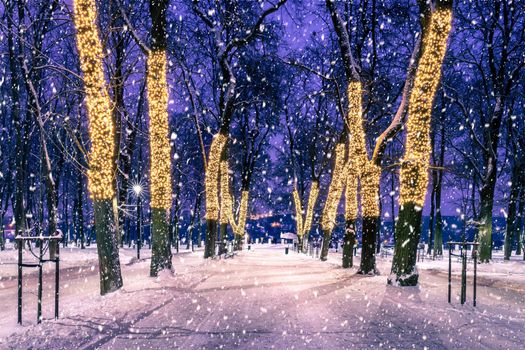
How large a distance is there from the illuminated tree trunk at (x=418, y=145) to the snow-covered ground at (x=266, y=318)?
1134mm

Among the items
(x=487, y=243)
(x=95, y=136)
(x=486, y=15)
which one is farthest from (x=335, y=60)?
(x=95, y=136)

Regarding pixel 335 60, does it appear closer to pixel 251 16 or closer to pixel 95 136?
pixel 251 16

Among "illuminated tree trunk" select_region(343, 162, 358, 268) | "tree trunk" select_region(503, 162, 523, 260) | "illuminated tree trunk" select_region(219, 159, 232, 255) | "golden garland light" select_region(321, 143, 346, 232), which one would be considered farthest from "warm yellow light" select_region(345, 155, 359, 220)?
"tree trunk" select_region(503, 162, 523, 260)

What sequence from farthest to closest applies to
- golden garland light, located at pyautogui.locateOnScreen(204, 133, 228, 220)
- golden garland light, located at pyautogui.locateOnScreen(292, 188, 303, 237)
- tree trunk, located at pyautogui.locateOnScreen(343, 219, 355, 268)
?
golden garland light, located at pyautogui.locateOnScreen(292, 188, 303, 237) < golden garland light, located at pyautogui.locateOnScreen(204, 133, 228, 220) < tree trunk, located at pyautogui.locateOnScreen(343, 219, 355, 268)

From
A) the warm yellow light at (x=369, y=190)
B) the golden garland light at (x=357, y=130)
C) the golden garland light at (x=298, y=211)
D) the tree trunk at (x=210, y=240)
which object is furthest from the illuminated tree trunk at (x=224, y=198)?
the warm yellow light at (x=369, y=190)

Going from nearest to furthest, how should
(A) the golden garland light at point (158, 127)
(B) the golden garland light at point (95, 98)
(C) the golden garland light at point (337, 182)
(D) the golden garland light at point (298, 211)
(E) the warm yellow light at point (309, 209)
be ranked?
1. (B) the golden garland light at point (95, 98)
2. (A) the golden garland light at point (158, 127)
3. (C) the golden garland light at point (337, 182)
4. (E) the warm yellow light at point (309, 209)
5. (D) the golden garland light at point (298, 211)

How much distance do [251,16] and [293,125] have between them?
1372cm

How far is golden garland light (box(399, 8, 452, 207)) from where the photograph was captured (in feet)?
35.6

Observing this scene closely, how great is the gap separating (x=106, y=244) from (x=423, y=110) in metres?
8.13

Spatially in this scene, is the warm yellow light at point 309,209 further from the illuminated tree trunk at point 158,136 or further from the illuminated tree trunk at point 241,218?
the illuminated tree trunk at point 158,136

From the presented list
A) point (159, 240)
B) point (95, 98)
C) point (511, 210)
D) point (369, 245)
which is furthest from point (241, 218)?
point (95, 98)

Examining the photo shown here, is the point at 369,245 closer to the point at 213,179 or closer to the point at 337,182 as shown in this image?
the point at 337,182

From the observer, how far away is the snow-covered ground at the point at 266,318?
5879mm

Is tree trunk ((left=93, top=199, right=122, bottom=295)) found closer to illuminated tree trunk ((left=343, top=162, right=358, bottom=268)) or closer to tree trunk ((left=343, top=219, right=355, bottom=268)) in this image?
illuminated tree trunk ((left=343, top=162, right=358, bottom=268))
